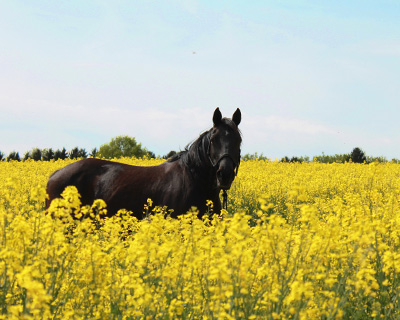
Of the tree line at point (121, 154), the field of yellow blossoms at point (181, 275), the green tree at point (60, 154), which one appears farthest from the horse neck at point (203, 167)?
the green tree at point (60, 154)

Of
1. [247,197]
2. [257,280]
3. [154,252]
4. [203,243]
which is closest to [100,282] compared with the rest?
[154,252]

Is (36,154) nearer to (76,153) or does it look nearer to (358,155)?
(76,153)

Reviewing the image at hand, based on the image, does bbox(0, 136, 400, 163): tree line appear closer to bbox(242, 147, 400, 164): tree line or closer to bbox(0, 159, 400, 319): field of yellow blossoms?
bbox(242, 147, 400, 164): tree line

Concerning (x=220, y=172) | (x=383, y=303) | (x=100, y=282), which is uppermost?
(x=220, y=172)

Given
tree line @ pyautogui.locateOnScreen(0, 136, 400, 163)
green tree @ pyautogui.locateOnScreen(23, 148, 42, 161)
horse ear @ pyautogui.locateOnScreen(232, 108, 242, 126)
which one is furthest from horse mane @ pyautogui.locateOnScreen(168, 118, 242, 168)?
green tree @ pyautogui.locateOnScreen(23, 148, 42, 161)

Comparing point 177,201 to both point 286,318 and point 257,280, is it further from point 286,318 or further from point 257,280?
point 286,318

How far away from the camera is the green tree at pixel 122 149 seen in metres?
31.3

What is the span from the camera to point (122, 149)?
31984 millimetres

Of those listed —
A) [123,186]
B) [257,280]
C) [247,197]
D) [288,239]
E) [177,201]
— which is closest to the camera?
[288,239]

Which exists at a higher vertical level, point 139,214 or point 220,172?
point 220,172

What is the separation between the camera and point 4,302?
10.7 feet

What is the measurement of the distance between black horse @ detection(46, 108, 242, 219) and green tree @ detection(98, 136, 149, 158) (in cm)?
2386

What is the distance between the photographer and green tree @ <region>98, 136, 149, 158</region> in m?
31.3

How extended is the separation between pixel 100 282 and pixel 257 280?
1183 mm
